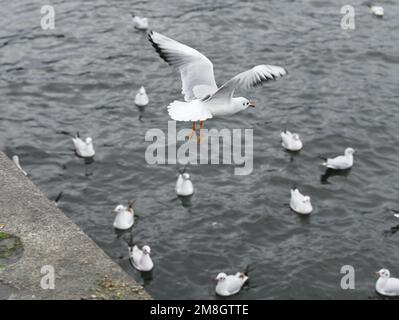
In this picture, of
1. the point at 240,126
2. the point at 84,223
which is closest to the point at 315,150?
the point at 240,126

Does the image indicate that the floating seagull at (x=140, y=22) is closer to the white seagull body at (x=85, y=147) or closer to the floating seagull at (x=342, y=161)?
the white seagull body at (x=85, y=147)

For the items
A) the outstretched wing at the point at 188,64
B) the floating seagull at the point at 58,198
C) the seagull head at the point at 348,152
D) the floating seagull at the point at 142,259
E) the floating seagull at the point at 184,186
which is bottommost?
the floating seagull at the point at 142,259

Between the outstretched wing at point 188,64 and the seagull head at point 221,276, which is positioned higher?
the outstretched wing at point 188,64

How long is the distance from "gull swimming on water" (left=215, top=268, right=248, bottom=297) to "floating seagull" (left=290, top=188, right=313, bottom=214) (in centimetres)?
234

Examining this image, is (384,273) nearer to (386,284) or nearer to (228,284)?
(386,284)

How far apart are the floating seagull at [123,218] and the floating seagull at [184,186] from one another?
1.27 metres

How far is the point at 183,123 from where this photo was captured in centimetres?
1755

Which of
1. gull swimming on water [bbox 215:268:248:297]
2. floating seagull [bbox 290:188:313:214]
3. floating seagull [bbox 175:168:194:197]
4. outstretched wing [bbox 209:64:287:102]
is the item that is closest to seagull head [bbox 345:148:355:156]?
floating seagull [bbox 290:188:313:214]

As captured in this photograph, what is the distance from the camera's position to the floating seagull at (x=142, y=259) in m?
13.1

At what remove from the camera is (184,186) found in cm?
1511

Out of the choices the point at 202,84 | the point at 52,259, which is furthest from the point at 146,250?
the point at 52,259

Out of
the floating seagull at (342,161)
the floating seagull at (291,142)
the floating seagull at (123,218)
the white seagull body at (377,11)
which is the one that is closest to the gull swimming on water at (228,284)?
the floating seagull at (123,218)

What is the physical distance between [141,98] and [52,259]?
8872mm

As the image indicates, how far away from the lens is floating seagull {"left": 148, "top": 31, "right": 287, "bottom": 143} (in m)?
10.4
